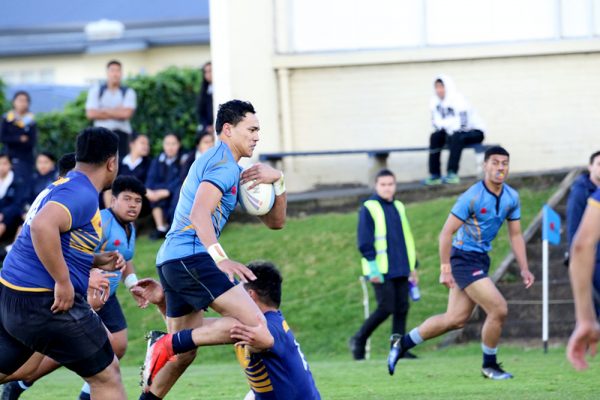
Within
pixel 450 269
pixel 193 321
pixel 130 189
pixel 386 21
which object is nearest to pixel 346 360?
pixel 450 269

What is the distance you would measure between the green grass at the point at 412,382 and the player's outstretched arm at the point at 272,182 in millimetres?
2076

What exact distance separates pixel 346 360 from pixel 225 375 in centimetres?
264

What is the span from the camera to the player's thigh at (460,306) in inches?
507

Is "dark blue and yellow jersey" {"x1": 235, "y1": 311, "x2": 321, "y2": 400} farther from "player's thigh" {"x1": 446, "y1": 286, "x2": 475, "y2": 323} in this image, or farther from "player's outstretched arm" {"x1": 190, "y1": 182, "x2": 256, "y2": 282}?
"player's thigh" {"x1": 446, "y1": 286, "x2": 475, "y2": 323}

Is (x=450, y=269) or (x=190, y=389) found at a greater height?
(x=450, y=269)

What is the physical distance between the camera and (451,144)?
68.5 feet

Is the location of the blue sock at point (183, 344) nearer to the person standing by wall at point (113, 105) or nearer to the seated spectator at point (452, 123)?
the seated spectator at point (452, 123)

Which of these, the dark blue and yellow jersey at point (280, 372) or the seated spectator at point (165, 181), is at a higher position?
the seated spectator at point (165, 181)

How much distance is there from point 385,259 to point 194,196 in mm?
6903

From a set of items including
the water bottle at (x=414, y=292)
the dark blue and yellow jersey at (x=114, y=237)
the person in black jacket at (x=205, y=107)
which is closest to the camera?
the dark blue and yellow jersey at (x=114, y=237)

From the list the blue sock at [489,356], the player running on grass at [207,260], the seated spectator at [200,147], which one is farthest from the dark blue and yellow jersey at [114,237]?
the seated spectator at [200,147]

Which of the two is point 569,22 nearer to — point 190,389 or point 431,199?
point 431,199

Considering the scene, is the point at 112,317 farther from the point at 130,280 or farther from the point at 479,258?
the point at 479,258

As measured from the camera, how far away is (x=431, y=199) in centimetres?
2156
